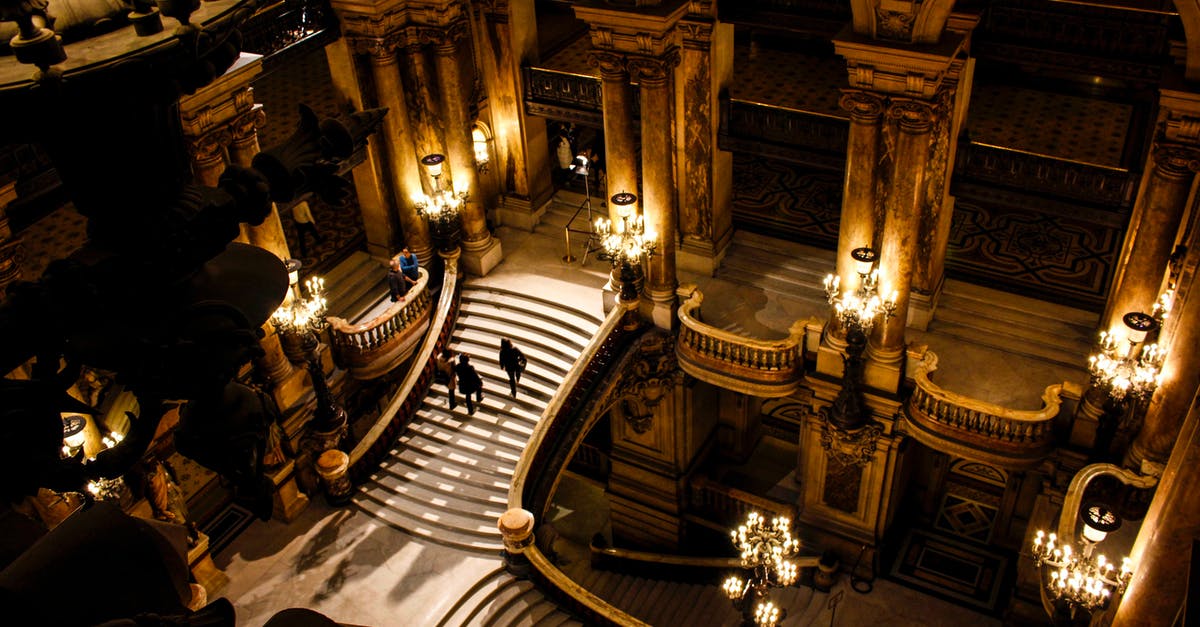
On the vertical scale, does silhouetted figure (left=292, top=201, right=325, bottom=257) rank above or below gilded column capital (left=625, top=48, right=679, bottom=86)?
below

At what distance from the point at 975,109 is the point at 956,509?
7.44 m

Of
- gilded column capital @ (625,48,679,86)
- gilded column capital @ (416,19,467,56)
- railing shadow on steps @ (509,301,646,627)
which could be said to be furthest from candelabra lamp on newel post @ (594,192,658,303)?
gilded column capital @ (416,19,467,56)

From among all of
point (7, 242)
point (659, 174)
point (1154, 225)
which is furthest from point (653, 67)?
point (7, 242)

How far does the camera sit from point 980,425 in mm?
14125

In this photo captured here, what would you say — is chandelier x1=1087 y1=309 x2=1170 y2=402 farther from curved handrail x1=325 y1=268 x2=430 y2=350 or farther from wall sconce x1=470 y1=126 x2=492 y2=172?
wall sconce x1=470 y1=126 x2=492 y2=172

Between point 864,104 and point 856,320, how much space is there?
9.95ft

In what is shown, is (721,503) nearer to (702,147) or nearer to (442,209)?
(702,147)

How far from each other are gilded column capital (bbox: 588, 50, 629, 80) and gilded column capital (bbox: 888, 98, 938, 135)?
4154mm

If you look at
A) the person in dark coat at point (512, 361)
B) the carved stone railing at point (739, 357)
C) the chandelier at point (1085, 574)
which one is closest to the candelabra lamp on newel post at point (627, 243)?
the carved stone railing at point (739, 357)

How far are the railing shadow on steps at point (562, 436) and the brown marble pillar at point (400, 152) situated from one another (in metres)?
3.66

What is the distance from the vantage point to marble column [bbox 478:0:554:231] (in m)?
17.6

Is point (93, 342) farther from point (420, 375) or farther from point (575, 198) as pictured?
point (575, 198)

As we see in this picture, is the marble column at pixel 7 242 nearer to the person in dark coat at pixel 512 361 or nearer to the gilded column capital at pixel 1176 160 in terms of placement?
the person in dark coat at pixel 512 361

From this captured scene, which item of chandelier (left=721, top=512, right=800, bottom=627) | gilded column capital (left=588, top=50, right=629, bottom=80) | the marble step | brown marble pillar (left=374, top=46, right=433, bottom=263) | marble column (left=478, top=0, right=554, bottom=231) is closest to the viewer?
chandelier (left=721, top=512, right=800, bottom=627)
